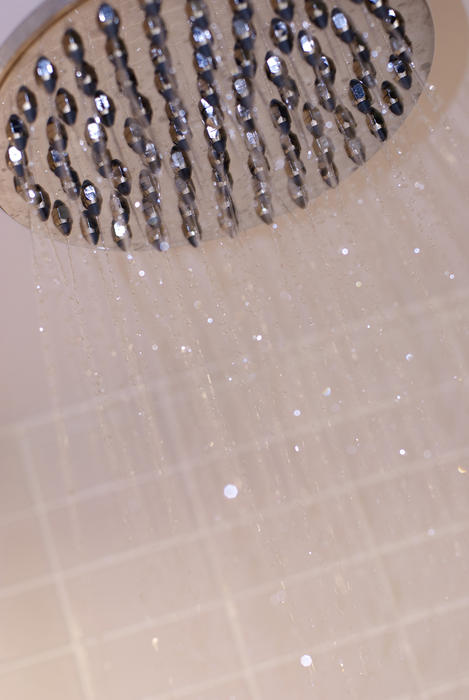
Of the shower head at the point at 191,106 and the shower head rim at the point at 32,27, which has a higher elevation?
the shower head rim at the point at 32,27

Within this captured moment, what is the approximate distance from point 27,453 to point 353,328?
0.67 meters

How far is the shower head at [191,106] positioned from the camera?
709 mm

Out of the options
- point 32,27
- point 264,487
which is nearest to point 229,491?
point 264,487

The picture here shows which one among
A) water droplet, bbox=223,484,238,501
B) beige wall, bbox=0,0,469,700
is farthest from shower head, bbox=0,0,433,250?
water droplet, bbox=223,484,238,501

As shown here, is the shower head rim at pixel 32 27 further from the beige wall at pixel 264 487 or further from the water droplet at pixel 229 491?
the water droplet at pixel 229 491

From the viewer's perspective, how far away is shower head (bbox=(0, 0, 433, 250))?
71 centimetres

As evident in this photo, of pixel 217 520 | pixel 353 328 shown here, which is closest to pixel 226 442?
pixel 217 520

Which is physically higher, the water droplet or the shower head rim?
the shower head rim

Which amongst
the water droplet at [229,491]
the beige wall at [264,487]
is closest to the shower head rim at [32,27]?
the beige wall at [264,487]

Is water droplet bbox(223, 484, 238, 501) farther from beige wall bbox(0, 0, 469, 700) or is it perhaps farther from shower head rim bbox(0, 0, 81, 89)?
shower head rim bbox(0, 0, 81, 89)

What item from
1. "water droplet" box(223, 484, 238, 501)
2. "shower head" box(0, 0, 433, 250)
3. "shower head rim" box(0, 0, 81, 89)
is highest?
"shower head rim" box(0, 0, 81, 89)

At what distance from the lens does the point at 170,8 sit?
70 cm

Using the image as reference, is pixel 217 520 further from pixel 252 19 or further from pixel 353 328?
pixel 252 19

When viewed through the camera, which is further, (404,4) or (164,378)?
(164,378)
